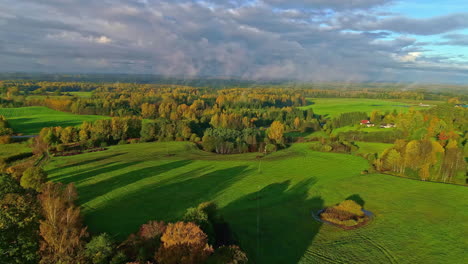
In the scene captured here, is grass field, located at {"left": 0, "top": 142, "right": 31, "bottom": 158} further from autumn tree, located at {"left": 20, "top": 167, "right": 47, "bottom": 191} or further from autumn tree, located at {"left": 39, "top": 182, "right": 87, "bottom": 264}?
autumn tree, located at {"left": 39, "top": 182, "right": 87, "bottom": 264}

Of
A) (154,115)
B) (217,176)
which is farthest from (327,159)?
(154,115)

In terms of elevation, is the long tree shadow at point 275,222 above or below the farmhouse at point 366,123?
below

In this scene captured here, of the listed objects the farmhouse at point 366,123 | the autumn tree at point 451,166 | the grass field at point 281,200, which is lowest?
the grass field at point 281,200

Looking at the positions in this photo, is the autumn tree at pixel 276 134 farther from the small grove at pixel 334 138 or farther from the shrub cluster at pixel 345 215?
the shrub cluster at pixel 345 215

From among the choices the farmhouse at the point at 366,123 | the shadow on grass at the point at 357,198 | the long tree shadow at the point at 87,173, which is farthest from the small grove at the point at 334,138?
the shadow on grass at the point at 357,198

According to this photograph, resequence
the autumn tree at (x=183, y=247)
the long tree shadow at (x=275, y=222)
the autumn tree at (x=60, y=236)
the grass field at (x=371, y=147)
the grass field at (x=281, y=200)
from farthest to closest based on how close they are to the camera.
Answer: the grass field at (x=371, y=147) < the grass field at (x=281, y=200) < the long tree shadow at (x=275, y=222) < the autumn tree at (x=60, y=236) < the autumn tree at (x=183, y=247)

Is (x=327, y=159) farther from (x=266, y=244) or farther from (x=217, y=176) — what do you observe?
(x=266, y=244)

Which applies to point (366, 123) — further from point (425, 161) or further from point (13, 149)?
point (13, 149)

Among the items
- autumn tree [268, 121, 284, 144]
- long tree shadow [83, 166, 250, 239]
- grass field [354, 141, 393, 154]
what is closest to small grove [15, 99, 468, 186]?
autumn tree [268, 121, 284, 144]
